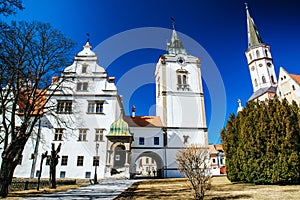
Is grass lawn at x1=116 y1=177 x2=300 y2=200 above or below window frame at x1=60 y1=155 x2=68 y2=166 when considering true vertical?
below

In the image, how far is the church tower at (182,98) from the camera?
35000 mm

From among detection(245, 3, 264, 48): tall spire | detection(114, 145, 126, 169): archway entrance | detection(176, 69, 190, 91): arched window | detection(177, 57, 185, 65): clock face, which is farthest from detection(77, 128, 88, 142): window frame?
detection(245, 3, 264, 48): tall spire

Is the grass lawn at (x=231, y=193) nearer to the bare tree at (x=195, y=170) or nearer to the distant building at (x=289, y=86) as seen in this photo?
the bare tree at (x=195, y=170)

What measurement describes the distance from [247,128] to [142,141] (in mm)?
19454

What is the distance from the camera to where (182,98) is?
37.3 m

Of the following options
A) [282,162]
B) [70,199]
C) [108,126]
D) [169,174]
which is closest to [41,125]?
[108,126]

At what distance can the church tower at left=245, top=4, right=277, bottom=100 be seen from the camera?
5922cm

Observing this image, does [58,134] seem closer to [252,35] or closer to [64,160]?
[64,160]

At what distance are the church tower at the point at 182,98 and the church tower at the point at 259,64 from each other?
28.4 metres

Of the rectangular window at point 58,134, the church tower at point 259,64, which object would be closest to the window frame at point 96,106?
the rectangular window at point 58,134

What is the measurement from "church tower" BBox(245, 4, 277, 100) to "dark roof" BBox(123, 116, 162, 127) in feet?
120

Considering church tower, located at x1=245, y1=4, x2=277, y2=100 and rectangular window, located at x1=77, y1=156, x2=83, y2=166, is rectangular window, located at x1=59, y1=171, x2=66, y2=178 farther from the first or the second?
church tower, located at x1=245, y1=4, x2=277, y2=100

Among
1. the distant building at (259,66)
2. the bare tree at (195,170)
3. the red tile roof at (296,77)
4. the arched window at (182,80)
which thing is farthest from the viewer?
the distant building at (259,66)

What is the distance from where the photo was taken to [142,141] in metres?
33.0
